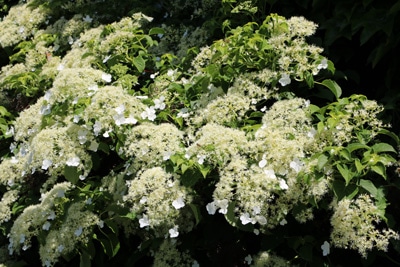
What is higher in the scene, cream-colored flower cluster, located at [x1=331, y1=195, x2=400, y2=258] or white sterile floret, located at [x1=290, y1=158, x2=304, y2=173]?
white sterile floret, located at [x1=290, y1=158, x2=304, y2=173]

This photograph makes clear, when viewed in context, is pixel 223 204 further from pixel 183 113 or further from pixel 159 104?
pixel 159 104

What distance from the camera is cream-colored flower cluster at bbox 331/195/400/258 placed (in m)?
2.10

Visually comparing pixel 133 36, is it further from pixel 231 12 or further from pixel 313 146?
pixel 313 146

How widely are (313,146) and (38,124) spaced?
A: 1488mm

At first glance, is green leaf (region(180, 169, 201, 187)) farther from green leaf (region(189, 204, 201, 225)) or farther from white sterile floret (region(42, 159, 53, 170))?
white sterile floret (region(42, 159, 53, 170))

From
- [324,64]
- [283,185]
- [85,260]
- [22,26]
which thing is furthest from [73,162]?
[22,26]

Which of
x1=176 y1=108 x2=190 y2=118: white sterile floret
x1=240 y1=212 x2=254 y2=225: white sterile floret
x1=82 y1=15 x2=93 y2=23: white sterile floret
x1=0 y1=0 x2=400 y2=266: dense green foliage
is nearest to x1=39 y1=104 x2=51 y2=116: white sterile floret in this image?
x1=0 y1=0 x2=400 y2=266: dense green foliage

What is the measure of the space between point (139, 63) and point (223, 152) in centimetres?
110

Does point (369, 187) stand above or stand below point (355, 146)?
below

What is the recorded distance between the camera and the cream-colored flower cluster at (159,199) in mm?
2242

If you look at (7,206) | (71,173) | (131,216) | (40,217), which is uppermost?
(71,173)

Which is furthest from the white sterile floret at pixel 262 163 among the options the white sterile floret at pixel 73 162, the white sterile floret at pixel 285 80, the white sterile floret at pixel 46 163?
the white sterile floret at pixel 46 163

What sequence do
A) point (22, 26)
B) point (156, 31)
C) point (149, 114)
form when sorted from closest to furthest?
point (149, 114) < point (156, 31) < point (22, 26)

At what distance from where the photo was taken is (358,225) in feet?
6.97
